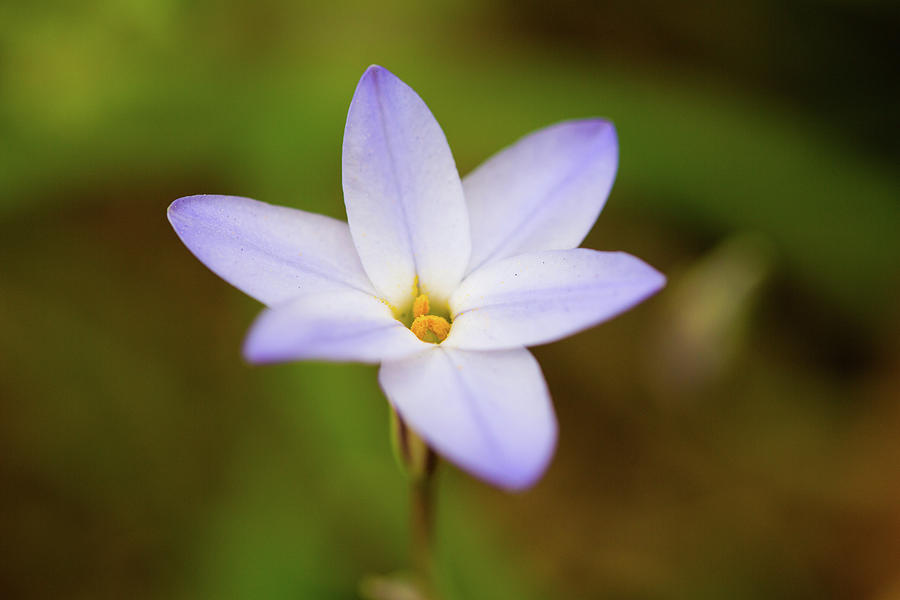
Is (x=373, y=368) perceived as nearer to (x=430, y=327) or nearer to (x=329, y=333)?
(x=430, y=327)

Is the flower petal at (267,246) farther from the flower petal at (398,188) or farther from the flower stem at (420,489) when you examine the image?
the flower stem at (420,489)

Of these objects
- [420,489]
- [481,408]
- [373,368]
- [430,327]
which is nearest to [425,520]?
[420,489]

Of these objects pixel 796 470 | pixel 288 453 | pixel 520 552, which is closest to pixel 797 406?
pixel 796 470

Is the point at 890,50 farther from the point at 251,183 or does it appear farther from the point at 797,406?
the point at 251,183

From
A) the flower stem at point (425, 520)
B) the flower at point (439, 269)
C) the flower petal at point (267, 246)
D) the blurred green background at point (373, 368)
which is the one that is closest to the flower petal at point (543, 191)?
the flower at point (439, 269)

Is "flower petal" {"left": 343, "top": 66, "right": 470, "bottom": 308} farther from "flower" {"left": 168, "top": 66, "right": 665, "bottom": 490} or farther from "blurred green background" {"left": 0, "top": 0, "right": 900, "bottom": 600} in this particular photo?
"blurred green background" {"left": 0, "top": 0, "right": 900, "bottom": 600}

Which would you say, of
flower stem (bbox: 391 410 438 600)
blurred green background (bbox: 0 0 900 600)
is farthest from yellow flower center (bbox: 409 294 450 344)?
blurred green background (bbox: 0 0 900 600)
